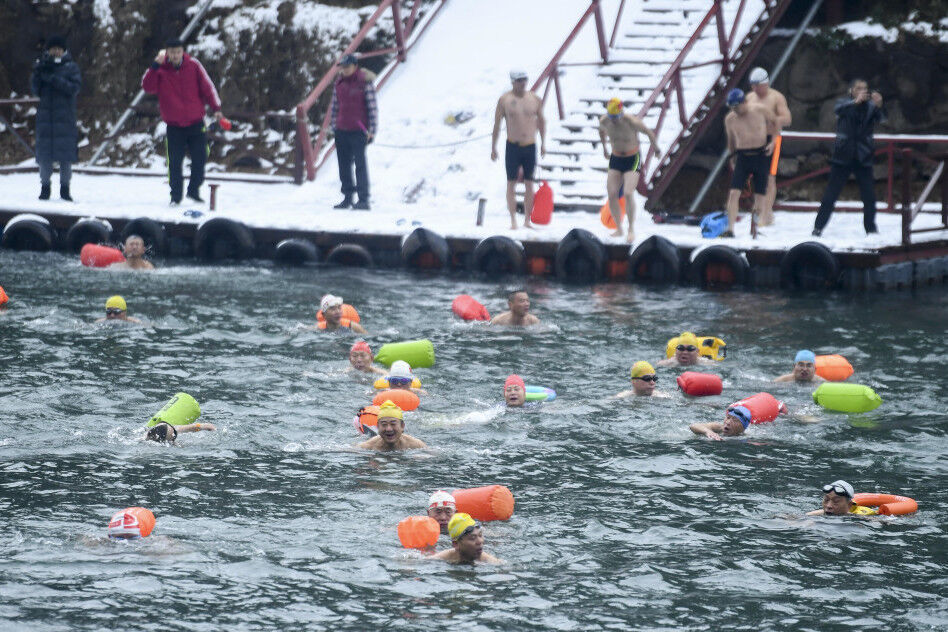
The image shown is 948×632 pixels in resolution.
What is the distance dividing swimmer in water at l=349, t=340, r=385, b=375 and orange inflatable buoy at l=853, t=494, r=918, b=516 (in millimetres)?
5520

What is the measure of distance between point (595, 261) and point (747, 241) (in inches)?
81.3

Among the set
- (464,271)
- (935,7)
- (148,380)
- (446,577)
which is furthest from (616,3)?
(446,577)

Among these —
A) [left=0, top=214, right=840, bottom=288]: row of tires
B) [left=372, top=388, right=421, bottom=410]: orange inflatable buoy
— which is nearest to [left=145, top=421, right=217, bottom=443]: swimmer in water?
[left=372, top=388, right=421, bottom=410]: orange inflatable buoy

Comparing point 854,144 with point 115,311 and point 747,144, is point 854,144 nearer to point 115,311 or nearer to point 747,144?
point 747,144

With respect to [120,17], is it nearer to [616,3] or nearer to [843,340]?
[616,3]

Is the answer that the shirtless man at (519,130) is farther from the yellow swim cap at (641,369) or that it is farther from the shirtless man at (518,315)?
the yellow swim cap at (641,369)

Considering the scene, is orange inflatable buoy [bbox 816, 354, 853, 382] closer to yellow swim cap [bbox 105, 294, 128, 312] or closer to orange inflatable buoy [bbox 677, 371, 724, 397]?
orange inflatable buoy [bbox 677, 371, 724, 397]

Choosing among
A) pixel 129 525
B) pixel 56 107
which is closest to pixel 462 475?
pixel 129 525

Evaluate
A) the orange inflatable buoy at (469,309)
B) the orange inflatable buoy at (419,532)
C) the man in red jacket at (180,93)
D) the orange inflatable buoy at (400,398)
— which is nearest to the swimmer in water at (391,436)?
the orange inflatable buoy at (400,398)

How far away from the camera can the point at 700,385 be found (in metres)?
13.4

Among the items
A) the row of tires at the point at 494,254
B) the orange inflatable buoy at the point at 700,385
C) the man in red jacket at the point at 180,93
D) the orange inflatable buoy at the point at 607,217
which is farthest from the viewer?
the man in red jacket at the point at 180,93

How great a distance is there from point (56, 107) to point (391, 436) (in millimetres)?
11992

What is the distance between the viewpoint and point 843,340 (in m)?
15.9

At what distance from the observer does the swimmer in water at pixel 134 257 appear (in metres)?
18.9
